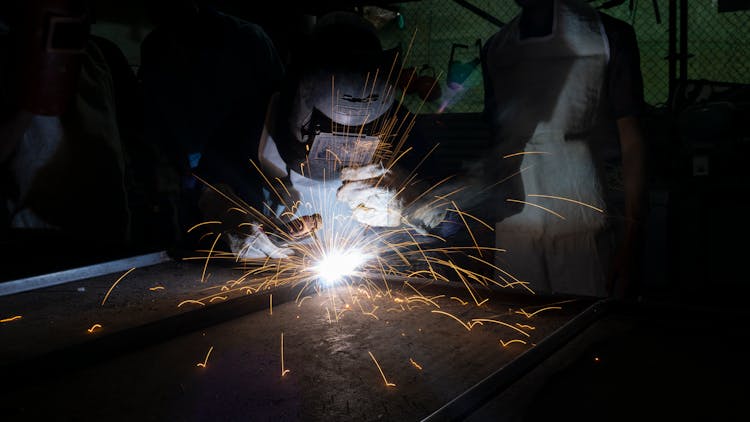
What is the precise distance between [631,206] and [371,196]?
1132 mm

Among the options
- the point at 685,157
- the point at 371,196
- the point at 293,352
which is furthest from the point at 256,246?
the point at 685,157

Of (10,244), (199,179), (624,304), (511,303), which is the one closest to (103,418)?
(511,303)

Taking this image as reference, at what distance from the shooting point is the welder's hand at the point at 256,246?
2340mm

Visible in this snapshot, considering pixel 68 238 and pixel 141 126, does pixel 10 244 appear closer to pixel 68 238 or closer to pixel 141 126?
pixel 68 238

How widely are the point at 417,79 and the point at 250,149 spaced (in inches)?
221

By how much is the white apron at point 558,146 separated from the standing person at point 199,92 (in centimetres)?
129

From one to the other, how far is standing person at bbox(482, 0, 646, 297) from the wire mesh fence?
521 cm

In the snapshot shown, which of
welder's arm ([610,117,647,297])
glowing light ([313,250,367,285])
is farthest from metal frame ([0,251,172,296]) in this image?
welder's arm ([610,117,647,297])

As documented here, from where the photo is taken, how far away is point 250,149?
2883 millimetres

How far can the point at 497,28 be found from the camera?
8883mm

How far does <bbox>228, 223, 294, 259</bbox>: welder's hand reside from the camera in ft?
7.68

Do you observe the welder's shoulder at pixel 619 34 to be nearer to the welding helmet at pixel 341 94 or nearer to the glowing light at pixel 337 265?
the welding helmet at pixel 341 94

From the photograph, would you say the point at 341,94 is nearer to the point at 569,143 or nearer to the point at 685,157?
the point at 569,143

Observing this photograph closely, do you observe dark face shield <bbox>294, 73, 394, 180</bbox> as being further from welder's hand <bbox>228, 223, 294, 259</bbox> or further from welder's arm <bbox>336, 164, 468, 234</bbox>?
welder's hand <bbox>228, 223, 294, 259</bbox>
